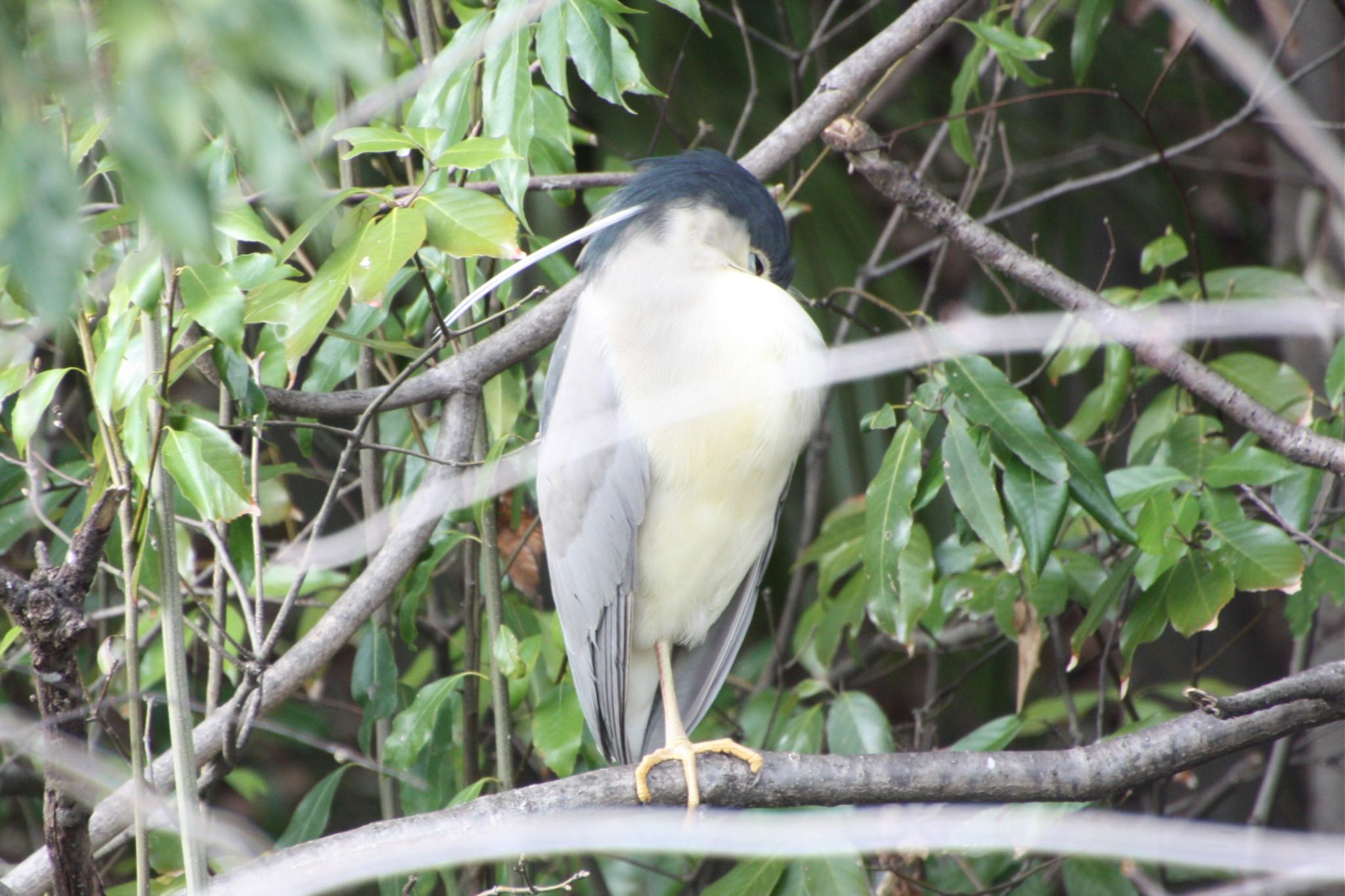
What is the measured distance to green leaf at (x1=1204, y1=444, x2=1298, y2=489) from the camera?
5.09 ft

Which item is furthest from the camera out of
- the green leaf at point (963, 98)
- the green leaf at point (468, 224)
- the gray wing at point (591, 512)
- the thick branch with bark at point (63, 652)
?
the green leaf at point (963, 98)

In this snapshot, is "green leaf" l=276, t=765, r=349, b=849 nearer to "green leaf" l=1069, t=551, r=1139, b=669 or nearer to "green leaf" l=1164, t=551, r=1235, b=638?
"green leaf" l=1069, t=551, r=1139, b=669

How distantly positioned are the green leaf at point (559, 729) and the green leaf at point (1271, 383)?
124cm

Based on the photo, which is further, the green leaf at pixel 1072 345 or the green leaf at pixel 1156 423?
the green leaf at pixel 1156 423

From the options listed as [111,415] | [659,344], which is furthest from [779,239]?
[111,415]

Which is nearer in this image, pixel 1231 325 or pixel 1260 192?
pixel 1231 325

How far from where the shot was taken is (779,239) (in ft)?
6.41

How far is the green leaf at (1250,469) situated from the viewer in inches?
61.1

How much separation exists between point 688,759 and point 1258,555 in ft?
2.74

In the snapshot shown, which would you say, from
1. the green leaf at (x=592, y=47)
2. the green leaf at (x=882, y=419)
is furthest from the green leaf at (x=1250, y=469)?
the green leaf at (x=592, y=47)

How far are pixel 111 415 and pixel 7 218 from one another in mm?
810

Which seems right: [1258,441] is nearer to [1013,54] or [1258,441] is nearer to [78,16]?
[1013,54]

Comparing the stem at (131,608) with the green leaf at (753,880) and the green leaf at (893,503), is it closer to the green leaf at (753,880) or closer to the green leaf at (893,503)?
the green leaf at (753,880)

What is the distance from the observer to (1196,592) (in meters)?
1.57
